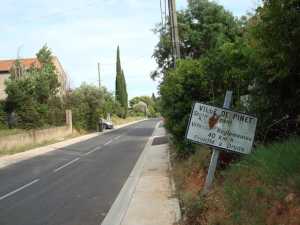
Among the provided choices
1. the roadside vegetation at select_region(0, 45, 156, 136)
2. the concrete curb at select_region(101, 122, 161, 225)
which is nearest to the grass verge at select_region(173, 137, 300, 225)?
the concrete curb at select_region(101, 122, 161, 225)

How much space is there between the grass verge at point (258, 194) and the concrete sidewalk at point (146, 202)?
120 cm

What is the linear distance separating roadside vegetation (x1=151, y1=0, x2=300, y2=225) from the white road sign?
0.28m

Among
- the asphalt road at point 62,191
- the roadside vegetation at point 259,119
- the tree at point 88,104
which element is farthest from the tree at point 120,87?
the roadside vegetation at point 259,119

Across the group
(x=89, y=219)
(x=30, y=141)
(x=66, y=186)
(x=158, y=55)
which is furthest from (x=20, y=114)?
(x=89, y=219)

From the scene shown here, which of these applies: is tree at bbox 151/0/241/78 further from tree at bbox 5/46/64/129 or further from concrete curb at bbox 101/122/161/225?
concrete curb at bbox 101/122/161/225

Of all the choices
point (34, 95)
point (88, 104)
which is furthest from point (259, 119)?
point (88, 104)

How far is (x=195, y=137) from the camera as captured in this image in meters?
7.54

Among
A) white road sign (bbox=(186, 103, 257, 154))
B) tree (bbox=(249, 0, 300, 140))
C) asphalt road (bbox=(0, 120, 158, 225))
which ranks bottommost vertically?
asphalt road (bbox=(0, 120, 158, 225))

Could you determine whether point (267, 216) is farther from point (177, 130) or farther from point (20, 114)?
point (20, 114)

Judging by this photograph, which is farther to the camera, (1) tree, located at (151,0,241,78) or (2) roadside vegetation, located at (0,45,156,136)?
(2) roadside vegetation, located at (0,45,156,136)

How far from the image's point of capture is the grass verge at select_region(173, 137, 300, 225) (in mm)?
5347

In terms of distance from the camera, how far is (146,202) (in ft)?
35.6

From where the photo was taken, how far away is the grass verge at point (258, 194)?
535cm

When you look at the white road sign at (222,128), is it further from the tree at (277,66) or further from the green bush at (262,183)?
the tree at (277,66)
